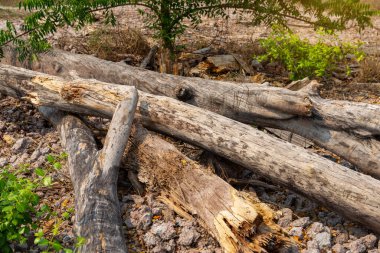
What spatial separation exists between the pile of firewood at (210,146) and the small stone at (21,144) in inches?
12.9

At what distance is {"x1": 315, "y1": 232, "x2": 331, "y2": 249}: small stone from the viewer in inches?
117

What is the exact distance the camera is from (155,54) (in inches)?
247

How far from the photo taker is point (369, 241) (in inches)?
117

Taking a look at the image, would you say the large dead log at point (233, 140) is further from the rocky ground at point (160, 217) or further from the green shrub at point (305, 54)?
the green shrub at point (305, 54)

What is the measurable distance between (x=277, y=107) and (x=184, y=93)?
0.90 metres

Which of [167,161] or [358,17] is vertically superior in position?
[358,17]

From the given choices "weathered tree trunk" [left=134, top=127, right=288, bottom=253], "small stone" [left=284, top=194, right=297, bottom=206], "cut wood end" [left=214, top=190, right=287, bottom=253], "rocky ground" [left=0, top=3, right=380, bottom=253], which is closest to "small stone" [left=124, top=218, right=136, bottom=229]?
"rocky ground" [left=0, top=3, right=380, bottom=253]

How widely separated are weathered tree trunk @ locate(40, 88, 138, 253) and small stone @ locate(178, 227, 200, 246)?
1.35ft

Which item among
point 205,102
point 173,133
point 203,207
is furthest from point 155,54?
point 203,207

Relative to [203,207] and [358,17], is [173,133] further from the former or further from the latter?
[358,17]

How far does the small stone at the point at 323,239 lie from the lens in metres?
2.97

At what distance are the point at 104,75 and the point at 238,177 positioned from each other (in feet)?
6.75

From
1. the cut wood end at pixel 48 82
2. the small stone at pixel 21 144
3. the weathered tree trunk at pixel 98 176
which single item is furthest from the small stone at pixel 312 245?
the small stone at pixel 21 144

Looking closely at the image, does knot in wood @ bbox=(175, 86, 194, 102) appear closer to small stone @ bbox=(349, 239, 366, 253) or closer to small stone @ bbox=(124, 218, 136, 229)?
small stone @ bbox=(124, 218, 136, 229)
